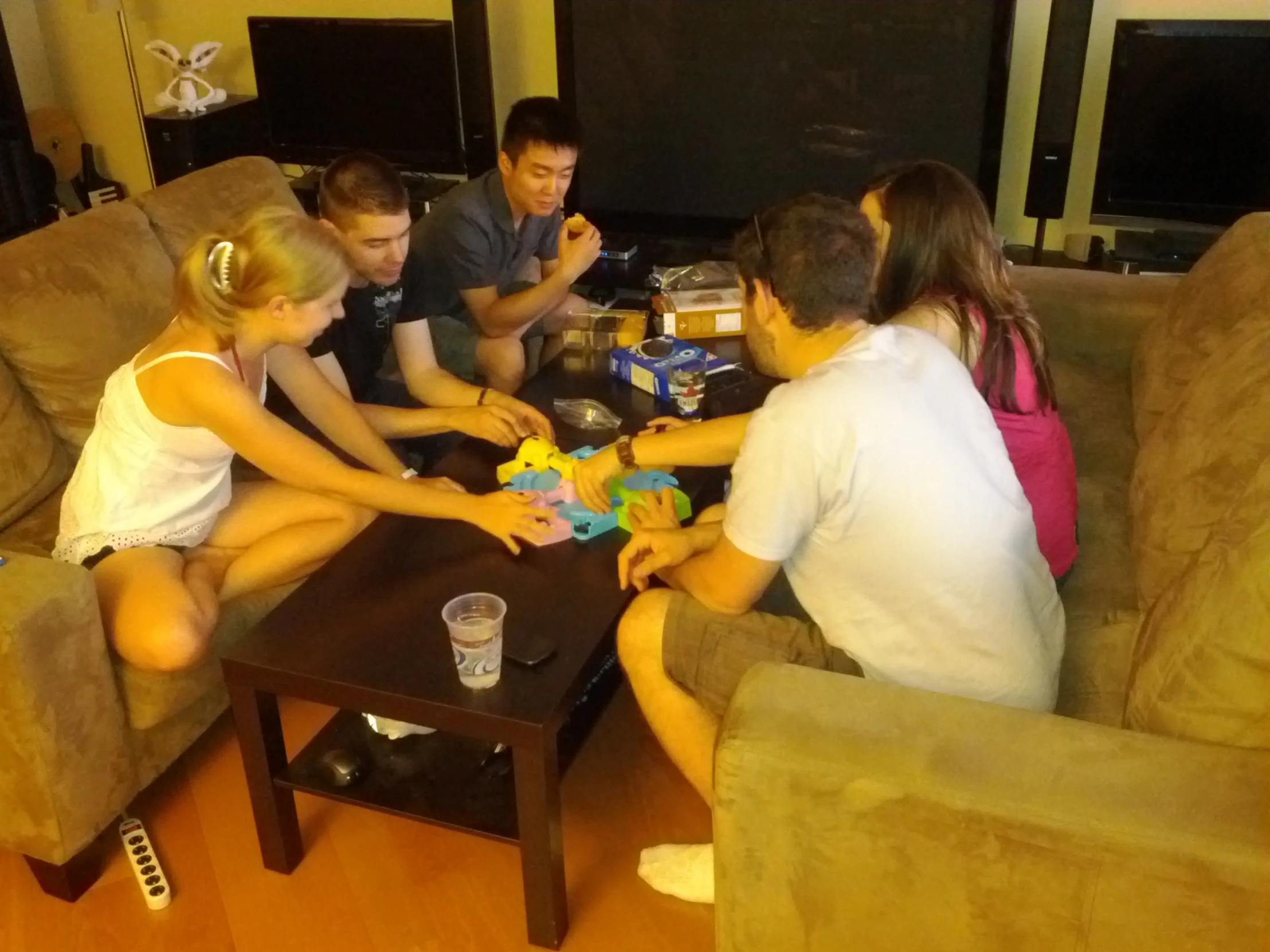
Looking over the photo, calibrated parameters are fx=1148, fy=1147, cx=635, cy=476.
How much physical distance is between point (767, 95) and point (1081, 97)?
962 millimetres

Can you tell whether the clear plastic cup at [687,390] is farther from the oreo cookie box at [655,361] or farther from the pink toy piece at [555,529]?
the pink toy piece at [555,529]

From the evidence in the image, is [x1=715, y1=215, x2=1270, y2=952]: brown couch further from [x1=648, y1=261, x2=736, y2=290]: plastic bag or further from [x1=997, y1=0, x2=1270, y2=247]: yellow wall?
[x1=997, y1=0, x2=1270, y2=247]: yellow wall

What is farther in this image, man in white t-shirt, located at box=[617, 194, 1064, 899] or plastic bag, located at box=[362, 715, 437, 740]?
plastic bag, located at box=[362, 715, 437, 740]

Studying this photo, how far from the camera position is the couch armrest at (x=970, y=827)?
1.19m

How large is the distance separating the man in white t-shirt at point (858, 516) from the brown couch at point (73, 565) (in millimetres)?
882

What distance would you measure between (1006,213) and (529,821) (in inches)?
113

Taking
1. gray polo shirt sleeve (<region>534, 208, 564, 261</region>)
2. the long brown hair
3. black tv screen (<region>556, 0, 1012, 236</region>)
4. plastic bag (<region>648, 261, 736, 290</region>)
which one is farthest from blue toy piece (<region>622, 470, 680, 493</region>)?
black tv screen (<region>556, 0, 1012, 236</region>)

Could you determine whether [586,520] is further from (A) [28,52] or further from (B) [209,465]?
(A) [28,52]

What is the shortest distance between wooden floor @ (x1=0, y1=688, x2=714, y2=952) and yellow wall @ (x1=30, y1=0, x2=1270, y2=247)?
2.50 m

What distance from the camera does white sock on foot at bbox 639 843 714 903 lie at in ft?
6.05

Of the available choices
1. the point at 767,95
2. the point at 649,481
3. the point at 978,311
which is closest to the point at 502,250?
the point at 649,481

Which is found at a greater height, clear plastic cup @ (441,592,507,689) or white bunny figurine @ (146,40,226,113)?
white bunny figurine @ (146,40,226,113)

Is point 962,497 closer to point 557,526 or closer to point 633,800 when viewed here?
point 557,526

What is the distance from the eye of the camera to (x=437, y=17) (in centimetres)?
411
